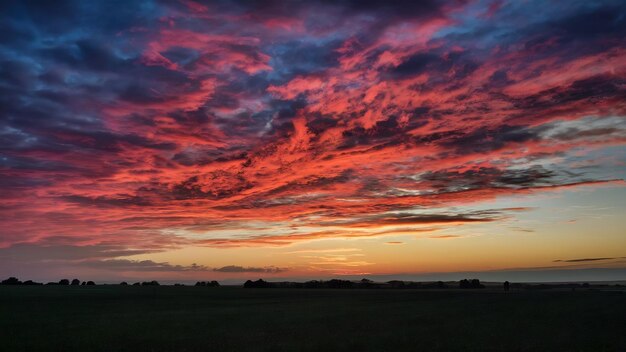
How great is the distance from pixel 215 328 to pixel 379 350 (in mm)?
18300

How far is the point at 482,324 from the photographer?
45.1 metres

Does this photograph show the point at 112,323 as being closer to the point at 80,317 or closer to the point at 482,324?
the point at 80,317

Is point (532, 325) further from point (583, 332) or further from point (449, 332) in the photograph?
point (449, 332)

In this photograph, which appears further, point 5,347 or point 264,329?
point 264,329

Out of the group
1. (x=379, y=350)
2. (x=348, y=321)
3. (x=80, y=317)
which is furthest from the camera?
(x=80, y=317)

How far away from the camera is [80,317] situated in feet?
173

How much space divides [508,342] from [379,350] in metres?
10.0

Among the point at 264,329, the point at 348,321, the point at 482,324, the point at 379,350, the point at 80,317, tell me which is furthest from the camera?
the point at 80,317

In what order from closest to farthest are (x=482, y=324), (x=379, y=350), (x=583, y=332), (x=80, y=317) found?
(x=379, y=350), (x=583, y=332), (x=482, y=324), (x=80, y=317)

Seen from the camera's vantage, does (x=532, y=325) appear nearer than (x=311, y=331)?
No

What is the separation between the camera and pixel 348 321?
48531mm

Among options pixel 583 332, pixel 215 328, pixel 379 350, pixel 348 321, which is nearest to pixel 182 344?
pixel 215 328

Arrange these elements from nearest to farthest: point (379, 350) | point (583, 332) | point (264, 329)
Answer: point (379, 350) < point (583, 332) < point (264, 329)

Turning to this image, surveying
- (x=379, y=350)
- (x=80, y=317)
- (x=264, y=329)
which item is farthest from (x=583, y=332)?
(x=80, y=317)
